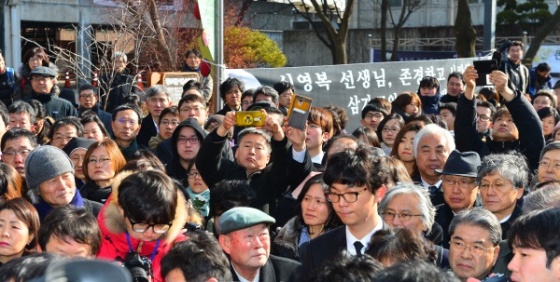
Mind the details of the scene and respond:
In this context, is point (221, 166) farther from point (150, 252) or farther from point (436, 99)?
point (436, 99)

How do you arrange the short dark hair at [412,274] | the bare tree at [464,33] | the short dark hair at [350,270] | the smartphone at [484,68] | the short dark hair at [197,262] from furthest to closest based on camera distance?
the bare tree at [464,33], the smartphone at [484,68], the short dark hair at [197,262], the short dark hair at [350,270], the short dark hair at [412,274]

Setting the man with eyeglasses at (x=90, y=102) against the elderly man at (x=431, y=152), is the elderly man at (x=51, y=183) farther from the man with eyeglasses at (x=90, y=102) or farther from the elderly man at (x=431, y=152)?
the man with eyeglasses at (x=90, y=102)

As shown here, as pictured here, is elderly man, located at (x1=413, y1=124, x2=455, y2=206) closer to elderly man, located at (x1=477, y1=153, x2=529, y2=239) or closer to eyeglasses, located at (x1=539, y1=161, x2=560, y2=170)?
eyeglasses, located at (x1=539, y1=161, x2=560, y2=170)

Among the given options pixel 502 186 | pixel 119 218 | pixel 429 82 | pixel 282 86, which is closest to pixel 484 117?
pixel 429 82

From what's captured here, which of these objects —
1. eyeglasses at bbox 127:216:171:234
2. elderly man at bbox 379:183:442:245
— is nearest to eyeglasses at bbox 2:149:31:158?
eyeglasses at bbox 127:216:171:234

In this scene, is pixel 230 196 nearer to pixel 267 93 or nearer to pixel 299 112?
pixel 299 112

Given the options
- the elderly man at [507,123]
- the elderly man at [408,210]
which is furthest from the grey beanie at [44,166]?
the elderly man at [507,123]

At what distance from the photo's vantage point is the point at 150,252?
15.8 ft

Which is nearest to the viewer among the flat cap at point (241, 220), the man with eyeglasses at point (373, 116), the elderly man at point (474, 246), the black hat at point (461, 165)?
the flat cap at point (241, 220)

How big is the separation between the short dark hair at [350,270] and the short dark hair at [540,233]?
600 mm

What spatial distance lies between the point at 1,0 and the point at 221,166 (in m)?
20.3

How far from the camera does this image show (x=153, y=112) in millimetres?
9586

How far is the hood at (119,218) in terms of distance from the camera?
191 inches

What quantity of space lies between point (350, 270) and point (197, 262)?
1.02 meters
